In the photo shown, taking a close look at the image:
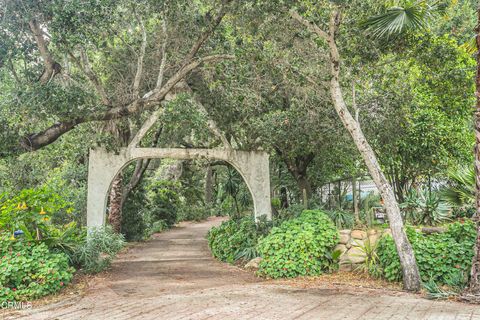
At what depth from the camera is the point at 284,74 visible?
360 inches

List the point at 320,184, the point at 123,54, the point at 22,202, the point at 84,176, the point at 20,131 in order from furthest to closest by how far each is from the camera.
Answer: the point at 84,176 → the point at 320,184 → the point at 123,54 → the point at 20,131 → the point at 22,202

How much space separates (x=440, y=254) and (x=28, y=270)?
24.9ft

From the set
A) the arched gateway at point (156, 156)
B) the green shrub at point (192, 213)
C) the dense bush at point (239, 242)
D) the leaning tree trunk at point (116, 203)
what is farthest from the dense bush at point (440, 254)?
the green shrub at point (192, 213)

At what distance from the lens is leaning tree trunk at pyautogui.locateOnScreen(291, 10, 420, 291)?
721 centimetres

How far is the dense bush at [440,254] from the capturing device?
7332 millimetres

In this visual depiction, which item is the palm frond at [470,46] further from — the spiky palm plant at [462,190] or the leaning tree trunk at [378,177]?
the leaning tree trunk at [378,177]

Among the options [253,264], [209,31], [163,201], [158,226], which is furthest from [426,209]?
[163,201]

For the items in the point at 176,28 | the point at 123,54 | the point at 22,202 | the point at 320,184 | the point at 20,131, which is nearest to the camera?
the point at 22,202

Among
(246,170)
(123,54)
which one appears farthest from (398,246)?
(123,54)

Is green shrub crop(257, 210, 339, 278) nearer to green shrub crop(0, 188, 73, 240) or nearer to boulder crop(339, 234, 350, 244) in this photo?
boulder crop(339, 234, 350, 244)

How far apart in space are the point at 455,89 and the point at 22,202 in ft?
32.4

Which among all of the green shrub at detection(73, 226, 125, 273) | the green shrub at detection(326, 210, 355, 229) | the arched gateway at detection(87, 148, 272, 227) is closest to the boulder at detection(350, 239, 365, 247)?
the green shrub at detection(326, 210, 355, 229)

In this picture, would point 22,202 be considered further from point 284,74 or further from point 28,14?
point 284,74

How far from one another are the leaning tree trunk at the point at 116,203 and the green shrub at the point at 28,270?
22.7ft
